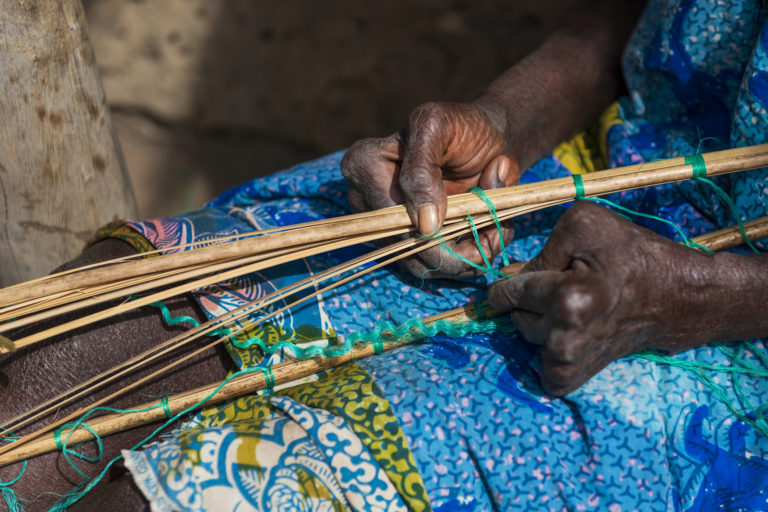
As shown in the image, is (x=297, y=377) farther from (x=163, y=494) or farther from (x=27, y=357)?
(x=27, y=357)

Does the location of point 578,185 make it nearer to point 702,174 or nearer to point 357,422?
point 702,174

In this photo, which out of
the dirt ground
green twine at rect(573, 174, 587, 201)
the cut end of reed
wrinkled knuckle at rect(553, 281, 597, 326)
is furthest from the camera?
the dirt ground

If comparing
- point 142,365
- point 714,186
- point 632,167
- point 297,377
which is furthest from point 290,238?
point 714,186

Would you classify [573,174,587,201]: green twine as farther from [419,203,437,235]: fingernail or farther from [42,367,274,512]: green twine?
[42,367,274,512]: green twine

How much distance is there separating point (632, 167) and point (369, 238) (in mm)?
478

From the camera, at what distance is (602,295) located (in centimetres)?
88

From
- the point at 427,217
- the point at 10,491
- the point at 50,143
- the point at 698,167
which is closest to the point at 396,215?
the point at 427,217

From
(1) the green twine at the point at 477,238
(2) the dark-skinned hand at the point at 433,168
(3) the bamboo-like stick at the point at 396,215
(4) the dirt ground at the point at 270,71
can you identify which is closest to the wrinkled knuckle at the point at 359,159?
(2) the dark-skinned hand at the point at 433,168

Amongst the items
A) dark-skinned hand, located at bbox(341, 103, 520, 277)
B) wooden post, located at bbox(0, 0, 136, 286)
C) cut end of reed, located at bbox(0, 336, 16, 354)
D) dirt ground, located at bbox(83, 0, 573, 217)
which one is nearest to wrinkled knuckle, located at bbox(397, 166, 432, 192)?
dark-skinned hand, located at bbox(341, 103, 520, 277)

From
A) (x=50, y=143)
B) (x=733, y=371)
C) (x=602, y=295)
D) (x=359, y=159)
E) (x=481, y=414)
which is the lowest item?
(x=733, y=371)

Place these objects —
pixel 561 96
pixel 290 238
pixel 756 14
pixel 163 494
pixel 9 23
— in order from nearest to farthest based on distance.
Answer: pixel 163 494
pixel 290 238
pixel 756 14
pixel 9 23
pixel 561 96

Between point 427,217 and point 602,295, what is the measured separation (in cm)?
30

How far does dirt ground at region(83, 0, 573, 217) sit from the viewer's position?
244 centimetres

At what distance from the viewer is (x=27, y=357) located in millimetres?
1077
